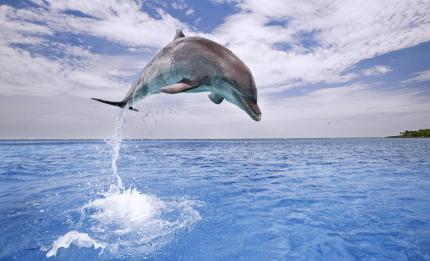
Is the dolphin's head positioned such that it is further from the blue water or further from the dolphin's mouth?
the blue water

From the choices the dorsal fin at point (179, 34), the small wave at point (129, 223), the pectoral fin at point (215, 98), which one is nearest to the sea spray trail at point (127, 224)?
the small wave at point (129, 223)

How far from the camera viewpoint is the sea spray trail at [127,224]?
5357 mm

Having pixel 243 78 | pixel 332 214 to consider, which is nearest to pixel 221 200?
pixel 332 214

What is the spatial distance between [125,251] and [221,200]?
451 centimetres

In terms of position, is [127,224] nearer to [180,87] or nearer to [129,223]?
[129,223]

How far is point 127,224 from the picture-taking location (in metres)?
6.60

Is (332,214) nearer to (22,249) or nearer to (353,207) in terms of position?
(353,207)

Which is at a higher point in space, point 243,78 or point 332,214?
point 243,78

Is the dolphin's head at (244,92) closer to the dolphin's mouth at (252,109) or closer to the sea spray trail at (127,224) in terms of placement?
the dolphin's mouth at (252,109)

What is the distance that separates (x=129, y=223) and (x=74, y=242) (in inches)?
52.1

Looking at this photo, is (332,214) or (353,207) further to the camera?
(353,207)

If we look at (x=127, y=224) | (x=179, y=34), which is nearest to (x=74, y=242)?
(x=127, y=224)

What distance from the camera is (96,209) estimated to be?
26.1 ft

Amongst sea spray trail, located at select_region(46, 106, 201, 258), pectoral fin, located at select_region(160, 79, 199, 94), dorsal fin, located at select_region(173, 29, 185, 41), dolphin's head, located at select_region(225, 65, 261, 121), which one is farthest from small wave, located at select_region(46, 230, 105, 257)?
dorsal fin, located at select_region(173, 29, 185, 41)
